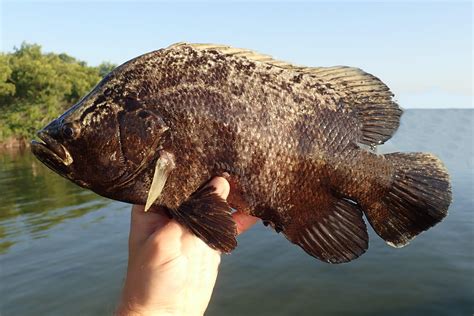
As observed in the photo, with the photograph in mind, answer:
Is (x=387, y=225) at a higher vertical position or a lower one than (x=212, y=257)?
higher

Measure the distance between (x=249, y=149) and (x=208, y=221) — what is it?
0.53 metres

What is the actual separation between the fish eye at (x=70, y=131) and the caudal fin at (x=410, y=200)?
2.00 metres

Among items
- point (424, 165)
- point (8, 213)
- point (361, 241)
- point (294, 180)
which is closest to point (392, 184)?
point (424, 165)

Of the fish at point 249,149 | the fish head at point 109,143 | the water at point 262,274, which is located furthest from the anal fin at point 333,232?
the water at point 262,274

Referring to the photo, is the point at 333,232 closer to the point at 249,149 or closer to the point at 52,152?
the point at 249,149

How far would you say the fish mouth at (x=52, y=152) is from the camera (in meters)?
2.76

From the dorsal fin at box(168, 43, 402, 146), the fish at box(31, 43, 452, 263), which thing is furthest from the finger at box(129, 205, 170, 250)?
the dorsal fin at box(168, 43, 402, 146)

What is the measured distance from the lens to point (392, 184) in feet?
9.64

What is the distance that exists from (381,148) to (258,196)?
39.8 inches

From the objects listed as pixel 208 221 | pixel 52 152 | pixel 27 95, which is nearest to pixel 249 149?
pixel 208 221

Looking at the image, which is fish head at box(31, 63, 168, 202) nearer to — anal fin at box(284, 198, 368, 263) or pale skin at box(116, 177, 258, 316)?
pale skin at box(116, 177, 258, 316)

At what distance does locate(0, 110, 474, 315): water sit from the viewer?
10469mm

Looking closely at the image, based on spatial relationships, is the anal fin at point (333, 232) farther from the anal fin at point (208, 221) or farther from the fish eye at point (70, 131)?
the fish eye at point (70, 131)

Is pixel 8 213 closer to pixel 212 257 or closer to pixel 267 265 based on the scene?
pixel 267 265
